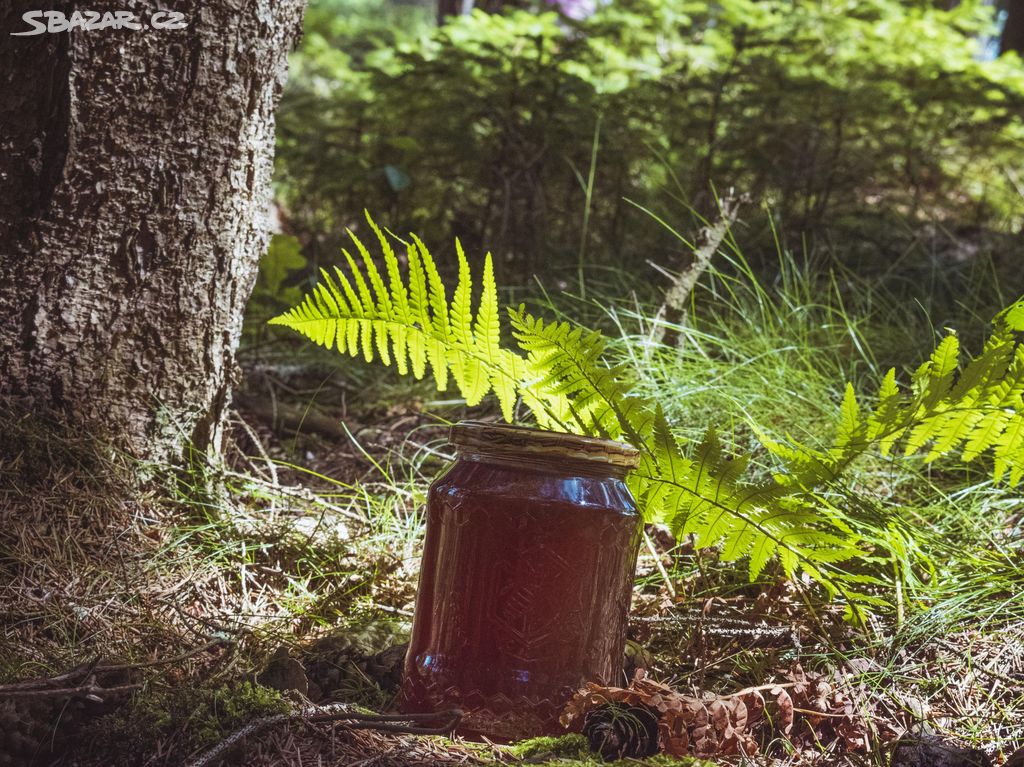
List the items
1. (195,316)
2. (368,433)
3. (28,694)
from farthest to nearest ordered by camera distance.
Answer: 1. (368,433)
2. (195,316)
3. (28,694)

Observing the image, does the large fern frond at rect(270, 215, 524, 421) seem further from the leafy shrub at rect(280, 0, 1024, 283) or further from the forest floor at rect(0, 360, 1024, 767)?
the leafy shrub at rect(280, 0, 1024, 283)

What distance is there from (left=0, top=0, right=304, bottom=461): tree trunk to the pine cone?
129 cm

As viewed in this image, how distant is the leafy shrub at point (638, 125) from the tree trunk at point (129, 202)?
2.24 meters

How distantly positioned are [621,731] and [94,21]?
178cm

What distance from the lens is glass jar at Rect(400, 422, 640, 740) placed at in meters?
1.48

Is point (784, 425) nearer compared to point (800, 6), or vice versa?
point (784, 425)

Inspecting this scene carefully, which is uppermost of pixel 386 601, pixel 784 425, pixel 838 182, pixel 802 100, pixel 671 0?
pixel 671 0

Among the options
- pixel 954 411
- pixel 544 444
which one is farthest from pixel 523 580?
pixel 954 411

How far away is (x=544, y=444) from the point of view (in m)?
1.47

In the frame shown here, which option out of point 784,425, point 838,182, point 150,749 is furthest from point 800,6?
point 150,749

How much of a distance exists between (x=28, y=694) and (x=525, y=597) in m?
0.73

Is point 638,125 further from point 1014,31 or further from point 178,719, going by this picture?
point 178,719

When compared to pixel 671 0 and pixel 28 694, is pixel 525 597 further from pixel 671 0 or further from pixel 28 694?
pixel 671 0

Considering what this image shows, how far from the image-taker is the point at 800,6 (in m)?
5.34
